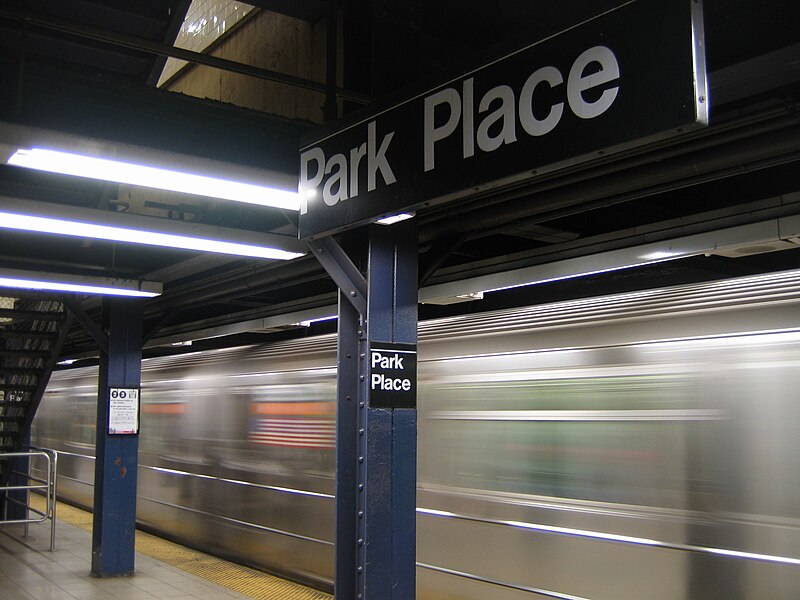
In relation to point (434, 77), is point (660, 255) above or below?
below

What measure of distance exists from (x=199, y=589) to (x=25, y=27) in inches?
218

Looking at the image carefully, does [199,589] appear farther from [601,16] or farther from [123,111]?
[601,16]

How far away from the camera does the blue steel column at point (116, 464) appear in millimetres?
7789

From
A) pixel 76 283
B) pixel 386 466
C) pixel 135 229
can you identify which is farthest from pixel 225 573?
pixel 386 466

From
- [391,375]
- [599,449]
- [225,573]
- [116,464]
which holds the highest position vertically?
[391,375]

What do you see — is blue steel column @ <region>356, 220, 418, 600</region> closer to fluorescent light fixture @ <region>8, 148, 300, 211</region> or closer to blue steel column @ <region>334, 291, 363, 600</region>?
blue steel column @ <region>334, 291, 363, 600</region>

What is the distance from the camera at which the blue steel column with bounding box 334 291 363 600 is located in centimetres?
356

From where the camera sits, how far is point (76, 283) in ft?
19.0

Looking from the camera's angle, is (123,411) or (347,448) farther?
(123,411)

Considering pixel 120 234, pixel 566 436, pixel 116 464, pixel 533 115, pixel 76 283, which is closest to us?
pixel 533 115

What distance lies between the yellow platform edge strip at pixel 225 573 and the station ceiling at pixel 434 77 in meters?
2.88

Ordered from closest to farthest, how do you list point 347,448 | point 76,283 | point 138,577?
point 347,448 < point 76,283 < point 138,577

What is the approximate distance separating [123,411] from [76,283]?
2.45m

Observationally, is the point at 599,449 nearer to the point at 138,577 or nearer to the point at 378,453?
the point at 378,453
